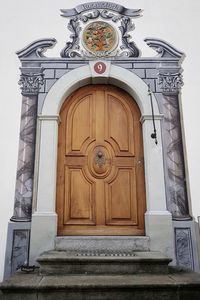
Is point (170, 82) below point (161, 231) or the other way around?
the other way around

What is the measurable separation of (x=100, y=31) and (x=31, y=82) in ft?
4.59

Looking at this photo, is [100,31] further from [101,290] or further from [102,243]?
[101,290]

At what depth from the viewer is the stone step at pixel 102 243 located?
3.62 m

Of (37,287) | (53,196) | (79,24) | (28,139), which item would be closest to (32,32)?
(79,24)

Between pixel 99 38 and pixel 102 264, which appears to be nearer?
pixel 102 264

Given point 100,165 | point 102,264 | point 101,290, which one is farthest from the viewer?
point 100,165

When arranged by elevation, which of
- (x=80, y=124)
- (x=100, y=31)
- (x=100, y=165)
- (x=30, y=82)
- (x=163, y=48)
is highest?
(x=100, y=31)

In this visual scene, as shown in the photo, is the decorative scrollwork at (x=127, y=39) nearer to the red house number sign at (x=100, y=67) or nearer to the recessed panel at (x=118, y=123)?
the red house number sign at (x=100, y=67)

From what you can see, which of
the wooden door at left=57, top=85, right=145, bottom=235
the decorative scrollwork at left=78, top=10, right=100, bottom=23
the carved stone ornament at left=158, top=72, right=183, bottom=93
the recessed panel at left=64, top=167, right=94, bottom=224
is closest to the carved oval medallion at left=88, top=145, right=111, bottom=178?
the wooden door at left=57, top=85, right=145, bottom=235

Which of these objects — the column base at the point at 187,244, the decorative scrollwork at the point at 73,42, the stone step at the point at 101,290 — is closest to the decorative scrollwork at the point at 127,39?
the decorative scrollwork at the point at 73,42

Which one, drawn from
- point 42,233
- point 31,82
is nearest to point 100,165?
point 42,233

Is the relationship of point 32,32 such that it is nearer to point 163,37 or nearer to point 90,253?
point 163,37

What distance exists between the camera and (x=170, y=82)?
169 inches

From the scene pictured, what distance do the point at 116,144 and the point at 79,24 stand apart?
6.72 ft
